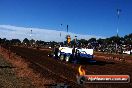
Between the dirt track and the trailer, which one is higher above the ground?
the trailer

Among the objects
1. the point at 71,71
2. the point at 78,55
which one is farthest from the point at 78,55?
the point at 71,71

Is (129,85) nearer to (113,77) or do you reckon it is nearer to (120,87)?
(120,87)

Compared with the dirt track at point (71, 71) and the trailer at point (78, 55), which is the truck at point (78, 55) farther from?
the dirt track at point (71, 71)

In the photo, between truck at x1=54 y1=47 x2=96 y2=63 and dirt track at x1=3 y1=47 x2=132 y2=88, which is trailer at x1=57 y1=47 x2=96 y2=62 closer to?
truck at x1=54 y1=47 x2=96 y2=63

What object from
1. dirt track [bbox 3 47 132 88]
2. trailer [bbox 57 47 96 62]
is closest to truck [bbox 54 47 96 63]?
trailer [bbox 57 47 96 62]

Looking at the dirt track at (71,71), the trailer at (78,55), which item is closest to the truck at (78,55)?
the trailer at (78,55)

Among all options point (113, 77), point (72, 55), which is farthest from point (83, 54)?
point (113, 77)

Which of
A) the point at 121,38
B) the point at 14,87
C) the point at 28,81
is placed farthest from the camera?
the point at 121,38

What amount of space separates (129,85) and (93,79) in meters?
10.7

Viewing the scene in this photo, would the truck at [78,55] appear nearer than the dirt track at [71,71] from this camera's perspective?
No

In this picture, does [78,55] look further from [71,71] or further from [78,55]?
[71,71]

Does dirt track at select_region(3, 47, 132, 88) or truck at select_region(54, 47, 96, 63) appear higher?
truck at select_region(54, 47, 96, 63)

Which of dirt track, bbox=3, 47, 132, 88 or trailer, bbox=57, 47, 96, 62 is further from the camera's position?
trailer, bbox=57, 47, 96, 62

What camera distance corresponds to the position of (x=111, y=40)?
188 metres
